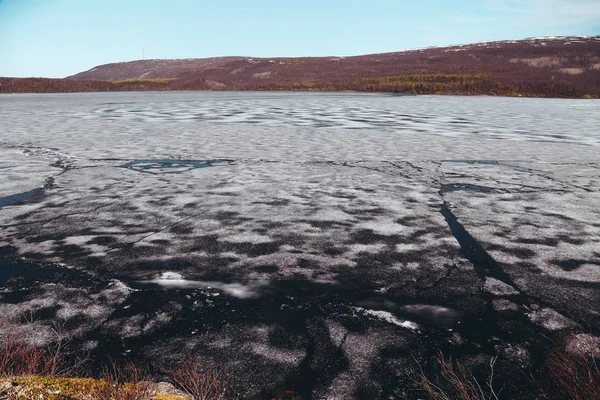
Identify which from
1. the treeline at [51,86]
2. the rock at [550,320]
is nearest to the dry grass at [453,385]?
the rock at [550,320]

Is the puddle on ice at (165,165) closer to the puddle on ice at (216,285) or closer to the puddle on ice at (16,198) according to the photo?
the puddle on ice at (16,198)

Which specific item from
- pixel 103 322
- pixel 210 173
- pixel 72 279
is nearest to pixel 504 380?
pixel 103 322

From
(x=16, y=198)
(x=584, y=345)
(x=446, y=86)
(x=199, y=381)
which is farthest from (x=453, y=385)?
(x=446, y=86)

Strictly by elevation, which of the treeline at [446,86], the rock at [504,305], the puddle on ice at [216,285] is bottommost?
the rock at [504,305]

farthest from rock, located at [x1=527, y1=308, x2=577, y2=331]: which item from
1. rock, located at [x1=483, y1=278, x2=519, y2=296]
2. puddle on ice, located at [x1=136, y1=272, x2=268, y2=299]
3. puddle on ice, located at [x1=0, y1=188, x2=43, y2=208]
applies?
puddle on ice, located at [x1=0, y1=188, x2=43, y2=208]

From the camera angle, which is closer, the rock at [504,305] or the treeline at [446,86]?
the rock at [504,305]

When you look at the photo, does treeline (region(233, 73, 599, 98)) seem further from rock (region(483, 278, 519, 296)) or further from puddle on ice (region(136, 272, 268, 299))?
puddle on ice (region(136, 272, 268, 299))

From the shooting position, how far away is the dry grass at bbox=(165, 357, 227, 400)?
1276 mm

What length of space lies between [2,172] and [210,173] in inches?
76.7

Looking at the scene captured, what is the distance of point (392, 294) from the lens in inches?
79.8

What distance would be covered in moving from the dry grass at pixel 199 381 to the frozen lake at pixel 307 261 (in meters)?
0.06

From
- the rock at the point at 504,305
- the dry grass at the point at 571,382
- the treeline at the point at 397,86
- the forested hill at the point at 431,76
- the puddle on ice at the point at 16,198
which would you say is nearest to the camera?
the dry grass at the point at 571,382

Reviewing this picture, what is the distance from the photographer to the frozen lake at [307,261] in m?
1.62

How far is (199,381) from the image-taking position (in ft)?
4.26
